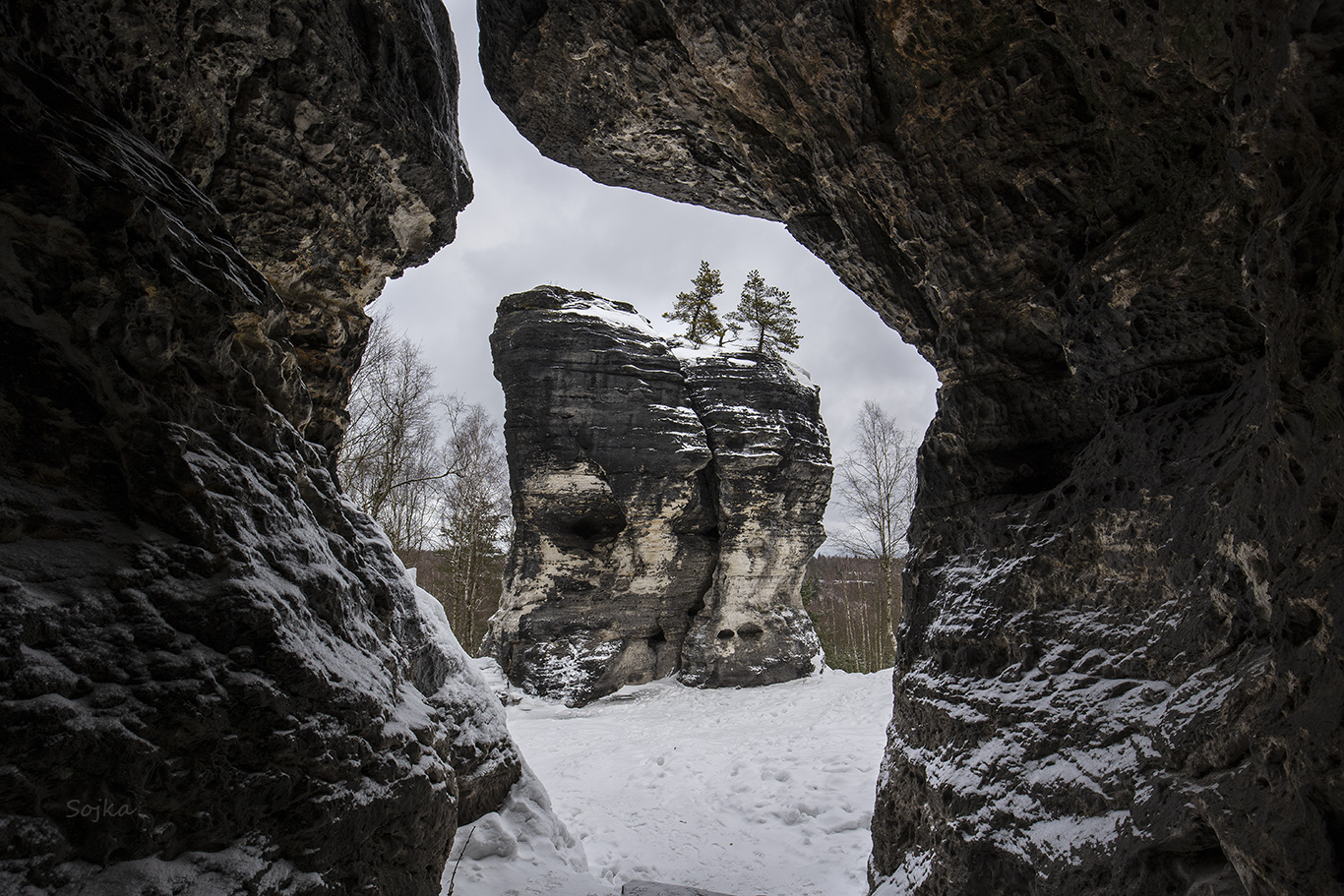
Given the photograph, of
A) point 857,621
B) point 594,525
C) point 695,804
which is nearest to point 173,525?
point 695,804

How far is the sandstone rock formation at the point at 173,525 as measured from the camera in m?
1.77

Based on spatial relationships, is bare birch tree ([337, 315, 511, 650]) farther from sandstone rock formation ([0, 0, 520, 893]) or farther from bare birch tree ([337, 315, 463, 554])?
sandstone rock formation ([0, 0, 520, 893])

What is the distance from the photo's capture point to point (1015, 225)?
3838 millimetres

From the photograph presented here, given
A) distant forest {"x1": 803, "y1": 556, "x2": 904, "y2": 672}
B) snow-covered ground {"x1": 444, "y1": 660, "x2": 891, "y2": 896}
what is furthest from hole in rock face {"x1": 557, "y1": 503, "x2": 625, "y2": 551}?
distant forest {"x1": 803, "y1": 556, "x2": 904, "y2": 672}

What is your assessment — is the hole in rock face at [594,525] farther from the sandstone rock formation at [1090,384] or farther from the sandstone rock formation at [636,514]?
the sandstone rock formation at [1090,384]

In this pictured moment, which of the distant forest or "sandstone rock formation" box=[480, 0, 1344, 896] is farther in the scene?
the distant forest

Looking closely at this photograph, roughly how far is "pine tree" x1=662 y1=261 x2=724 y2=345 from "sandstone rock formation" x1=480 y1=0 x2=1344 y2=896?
46.8 ft

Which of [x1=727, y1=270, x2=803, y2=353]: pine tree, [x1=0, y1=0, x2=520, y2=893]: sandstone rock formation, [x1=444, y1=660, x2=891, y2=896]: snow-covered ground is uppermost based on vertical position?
[x1=727, y1=270, x2=803, y2=353]: pine tree

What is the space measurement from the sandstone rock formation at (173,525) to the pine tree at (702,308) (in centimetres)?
1669

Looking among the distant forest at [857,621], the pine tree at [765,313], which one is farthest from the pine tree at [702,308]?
the distant forest at [857,621]

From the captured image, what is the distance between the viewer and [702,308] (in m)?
20.3

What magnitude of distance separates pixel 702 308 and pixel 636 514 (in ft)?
27.7

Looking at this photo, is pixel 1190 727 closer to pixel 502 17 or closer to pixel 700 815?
pixel 700 815

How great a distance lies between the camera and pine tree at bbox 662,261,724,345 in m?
19.9
